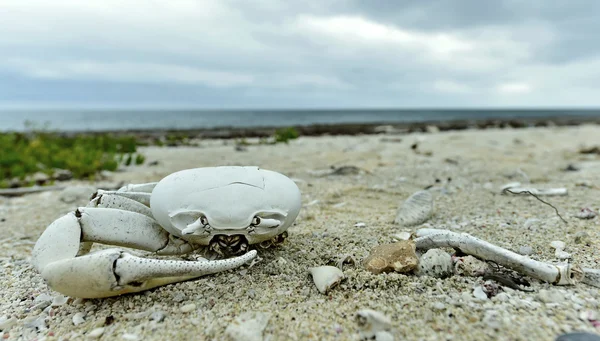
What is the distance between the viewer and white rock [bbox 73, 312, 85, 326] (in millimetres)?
1850

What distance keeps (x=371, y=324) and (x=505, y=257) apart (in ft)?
3.01

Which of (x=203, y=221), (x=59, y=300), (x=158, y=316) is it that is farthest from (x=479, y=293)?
(x=59, y=300)

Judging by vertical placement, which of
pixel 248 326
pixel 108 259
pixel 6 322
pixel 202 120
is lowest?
pixel 202 120

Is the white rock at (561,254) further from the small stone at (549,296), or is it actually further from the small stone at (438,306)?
the small stone at (438,306)

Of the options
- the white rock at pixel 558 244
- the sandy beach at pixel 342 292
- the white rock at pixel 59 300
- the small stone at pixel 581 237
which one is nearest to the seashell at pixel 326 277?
the sandy beach at pixel 342 292

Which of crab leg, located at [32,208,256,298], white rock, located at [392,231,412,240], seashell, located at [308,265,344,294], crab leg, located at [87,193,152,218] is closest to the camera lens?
crab leg, located at [32,208,256,298]

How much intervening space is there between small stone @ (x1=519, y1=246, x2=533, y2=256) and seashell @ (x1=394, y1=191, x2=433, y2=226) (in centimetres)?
80

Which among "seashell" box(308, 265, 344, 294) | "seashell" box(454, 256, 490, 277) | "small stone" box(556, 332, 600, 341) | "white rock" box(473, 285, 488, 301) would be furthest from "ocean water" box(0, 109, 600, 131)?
"small stone" box(556, 332, 600, 341)

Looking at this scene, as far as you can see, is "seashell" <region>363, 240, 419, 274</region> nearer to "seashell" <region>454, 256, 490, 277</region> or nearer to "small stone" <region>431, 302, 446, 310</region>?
"seashell" <region>454, 256, 490, 277</region>

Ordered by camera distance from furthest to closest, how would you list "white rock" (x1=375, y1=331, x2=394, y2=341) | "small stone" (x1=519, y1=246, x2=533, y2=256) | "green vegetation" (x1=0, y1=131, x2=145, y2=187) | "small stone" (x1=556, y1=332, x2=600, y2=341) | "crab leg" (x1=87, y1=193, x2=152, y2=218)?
"green vegetation" (x1=0, y1=131, x2=145, y2=187) < "small stone" (x1=519, y1=246, x2=533, y2=256) < "crab leg" (x1=87, y1=193, x2=152, y2=218) < "white rock" (x1=375, y1=331, x2=394, y2=341) < "small stone" (x1=556, y1=332, x2=600, y2=341)

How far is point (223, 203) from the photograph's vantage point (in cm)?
195

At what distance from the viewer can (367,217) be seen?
11.3 ft

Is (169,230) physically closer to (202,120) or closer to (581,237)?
(581,237)

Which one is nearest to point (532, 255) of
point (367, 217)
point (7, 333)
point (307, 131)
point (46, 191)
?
point (367, 217)
